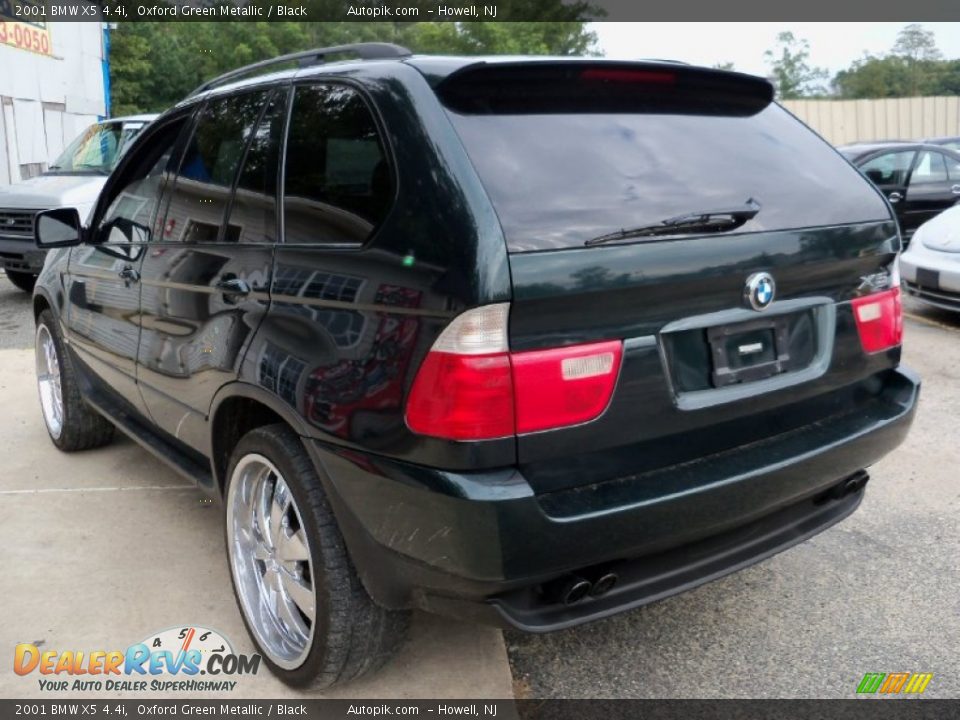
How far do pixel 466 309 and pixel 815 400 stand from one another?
1.21 meters

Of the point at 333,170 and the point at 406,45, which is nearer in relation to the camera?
the point at 333,170

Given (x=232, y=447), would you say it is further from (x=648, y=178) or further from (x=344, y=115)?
(x=648, y=178)

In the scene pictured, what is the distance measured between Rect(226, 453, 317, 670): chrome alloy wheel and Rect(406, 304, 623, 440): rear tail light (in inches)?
27.3

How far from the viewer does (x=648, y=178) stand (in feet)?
7.79

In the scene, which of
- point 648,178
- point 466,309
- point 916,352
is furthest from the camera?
point 916,352

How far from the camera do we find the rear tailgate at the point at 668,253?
6.98 ft

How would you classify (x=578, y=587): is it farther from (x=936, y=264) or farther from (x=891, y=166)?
(x=891, y=166)

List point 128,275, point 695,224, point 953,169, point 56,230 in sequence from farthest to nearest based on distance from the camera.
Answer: point 953,169, point 56,230, point 128,275, point 695,224

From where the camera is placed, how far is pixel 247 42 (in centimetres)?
4566

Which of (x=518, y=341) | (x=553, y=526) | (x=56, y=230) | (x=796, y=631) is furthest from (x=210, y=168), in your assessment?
(x=796, y=631)

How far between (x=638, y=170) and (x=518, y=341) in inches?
25.9

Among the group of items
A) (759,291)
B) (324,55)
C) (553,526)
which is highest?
(324,55)

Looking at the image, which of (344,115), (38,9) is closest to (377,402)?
(344,115)

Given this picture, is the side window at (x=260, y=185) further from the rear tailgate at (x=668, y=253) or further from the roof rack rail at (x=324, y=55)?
the rear tailgate at (x=668, y=253)
